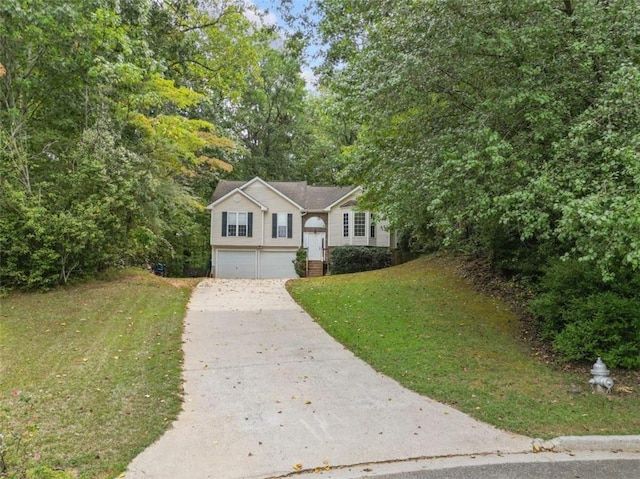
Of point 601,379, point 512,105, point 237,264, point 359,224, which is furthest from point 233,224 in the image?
point 601,379

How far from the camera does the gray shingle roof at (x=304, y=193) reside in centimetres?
2534

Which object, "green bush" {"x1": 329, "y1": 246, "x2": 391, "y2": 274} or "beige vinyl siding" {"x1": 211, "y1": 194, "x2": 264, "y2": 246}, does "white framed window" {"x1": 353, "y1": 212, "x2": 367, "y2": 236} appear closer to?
"green bush" {"x1": 329, "y1": 246, "x2": 391, "y2": 274}

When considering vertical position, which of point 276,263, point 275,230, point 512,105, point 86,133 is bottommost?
point 276,263

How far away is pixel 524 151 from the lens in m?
5.76

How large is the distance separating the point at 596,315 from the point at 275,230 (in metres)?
19.9

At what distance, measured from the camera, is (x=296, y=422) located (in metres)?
4.41

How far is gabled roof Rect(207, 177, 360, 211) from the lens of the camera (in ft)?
82.1

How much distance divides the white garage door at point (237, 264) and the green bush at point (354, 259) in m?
5.47

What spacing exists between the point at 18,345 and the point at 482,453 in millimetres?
6857

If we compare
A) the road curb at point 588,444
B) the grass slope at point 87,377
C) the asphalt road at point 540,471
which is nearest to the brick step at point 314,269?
the grass slope at point 87,377

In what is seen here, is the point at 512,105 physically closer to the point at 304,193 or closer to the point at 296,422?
the point at 296,422

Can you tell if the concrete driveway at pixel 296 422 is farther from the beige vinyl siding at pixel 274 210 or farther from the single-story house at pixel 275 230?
the beige vinyl siding at pixel 274 210

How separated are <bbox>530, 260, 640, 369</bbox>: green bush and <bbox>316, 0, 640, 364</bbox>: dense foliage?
0.02 m

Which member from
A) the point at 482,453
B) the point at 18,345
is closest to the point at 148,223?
the point at 18,345
